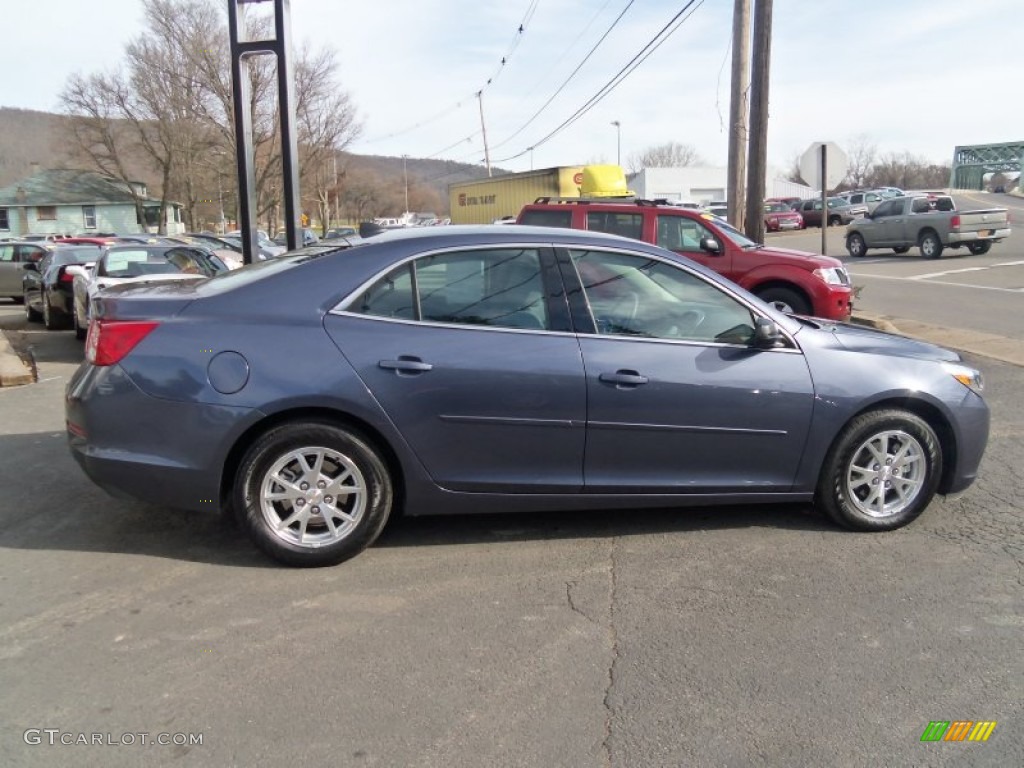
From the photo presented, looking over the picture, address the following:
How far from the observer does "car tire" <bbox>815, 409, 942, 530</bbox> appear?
4375 mm

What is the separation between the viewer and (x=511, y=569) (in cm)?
404

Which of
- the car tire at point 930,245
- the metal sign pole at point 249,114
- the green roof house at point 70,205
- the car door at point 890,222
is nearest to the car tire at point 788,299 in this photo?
the metal sign pole at point 249,114

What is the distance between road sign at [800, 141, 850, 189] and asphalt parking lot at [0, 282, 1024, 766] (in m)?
10.0

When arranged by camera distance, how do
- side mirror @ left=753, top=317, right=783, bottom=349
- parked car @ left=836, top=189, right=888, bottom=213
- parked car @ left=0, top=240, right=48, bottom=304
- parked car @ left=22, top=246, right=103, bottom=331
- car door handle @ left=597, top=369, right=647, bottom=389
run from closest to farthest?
car door handle @ left=597, top=369, right=647, bottom=389
side mirror @ left=753, top=317, right=783, bottom=349
parked car @ left=22, top=246, right=103, bottom=331
parked car @ left=0, top=240, right=48, bottom=304
parked car @ left=836, top=189, right=888, bottom=213

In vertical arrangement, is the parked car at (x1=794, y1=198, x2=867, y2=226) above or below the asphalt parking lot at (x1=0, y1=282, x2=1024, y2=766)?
above

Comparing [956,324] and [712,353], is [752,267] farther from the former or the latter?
[712,353]

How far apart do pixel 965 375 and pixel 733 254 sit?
6.44 meters

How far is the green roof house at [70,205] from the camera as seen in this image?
6041 centimetres

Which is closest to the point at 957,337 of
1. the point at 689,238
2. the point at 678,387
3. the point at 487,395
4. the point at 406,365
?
the point at 689,238

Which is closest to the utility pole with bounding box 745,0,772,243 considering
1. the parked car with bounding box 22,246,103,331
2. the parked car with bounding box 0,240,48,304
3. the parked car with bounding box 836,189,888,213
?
the parked car with bounding box 22,246,103,331

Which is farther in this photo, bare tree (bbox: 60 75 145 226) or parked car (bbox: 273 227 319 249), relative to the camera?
bare tree (bbox: 60 75 145 226)

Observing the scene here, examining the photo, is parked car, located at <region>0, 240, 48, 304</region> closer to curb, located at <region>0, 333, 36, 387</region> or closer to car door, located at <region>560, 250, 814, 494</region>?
curb, located at <region>0, 333, 36, 387</region>

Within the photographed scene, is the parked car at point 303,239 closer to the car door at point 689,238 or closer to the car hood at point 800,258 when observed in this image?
the car door at point 689,238

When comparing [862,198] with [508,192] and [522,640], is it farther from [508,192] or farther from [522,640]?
[522,640]
